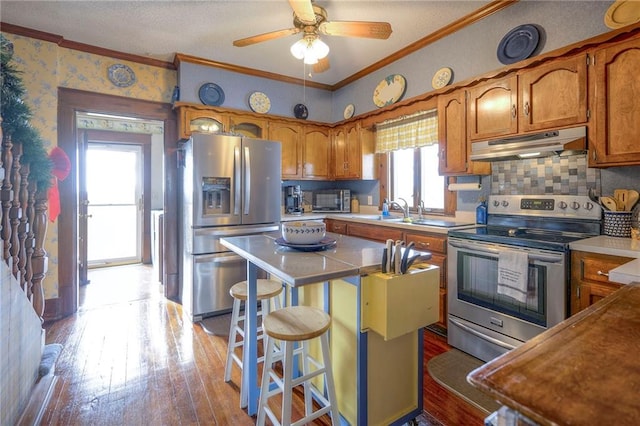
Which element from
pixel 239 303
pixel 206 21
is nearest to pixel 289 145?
pixel 206 21

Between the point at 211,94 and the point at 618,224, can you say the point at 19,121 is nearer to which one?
the point at 211,94

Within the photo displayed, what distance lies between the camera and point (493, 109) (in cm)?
245

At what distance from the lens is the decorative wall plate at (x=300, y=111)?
421cm

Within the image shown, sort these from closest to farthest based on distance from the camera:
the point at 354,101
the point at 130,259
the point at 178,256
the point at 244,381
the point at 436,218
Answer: the point at 244,381 → the point at 436,218 → the point at 178,256 → the point at 354,101 → the point at 130,259

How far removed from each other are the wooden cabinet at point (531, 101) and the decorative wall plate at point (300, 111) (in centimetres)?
221

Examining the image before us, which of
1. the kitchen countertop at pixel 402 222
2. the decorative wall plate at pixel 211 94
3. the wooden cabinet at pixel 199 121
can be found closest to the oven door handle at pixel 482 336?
the kitchen countertop at pixel 402 222

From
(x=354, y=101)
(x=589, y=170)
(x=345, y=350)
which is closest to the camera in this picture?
(x=345, y=350)

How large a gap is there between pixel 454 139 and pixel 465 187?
0.44 m

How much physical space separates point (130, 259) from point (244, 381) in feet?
15.1

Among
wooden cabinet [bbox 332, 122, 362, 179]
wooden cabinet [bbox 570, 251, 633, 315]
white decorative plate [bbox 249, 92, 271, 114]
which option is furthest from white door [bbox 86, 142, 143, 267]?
wooden cabinet [bbox 570, 251, 633, 315]

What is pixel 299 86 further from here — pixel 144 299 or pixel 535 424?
pixel 535 424

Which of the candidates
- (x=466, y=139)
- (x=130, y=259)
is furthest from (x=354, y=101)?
(x=130, y=259)

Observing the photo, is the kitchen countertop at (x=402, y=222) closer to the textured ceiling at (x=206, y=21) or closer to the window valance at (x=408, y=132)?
the window valance at (x=408, y=132)

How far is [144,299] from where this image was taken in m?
3.61
